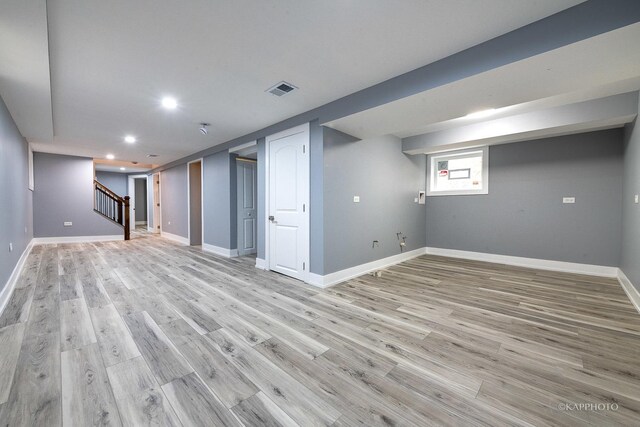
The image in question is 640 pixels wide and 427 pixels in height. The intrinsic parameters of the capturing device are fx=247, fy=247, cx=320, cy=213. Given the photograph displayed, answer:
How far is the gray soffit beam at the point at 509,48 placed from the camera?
158cm

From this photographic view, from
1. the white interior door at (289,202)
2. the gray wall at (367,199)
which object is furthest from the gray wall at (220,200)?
the gray wall at (367,199)

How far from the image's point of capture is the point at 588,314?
253 cm

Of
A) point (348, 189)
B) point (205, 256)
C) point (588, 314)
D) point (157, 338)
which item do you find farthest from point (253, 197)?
point (588, 314)

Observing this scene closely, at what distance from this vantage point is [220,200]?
5.61m

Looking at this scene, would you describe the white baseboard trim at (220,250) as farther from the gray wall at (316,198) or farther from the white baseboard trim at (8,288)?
the white baseboard trim at (8,288)

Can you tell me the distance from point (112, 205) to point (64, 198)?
4.61 feet

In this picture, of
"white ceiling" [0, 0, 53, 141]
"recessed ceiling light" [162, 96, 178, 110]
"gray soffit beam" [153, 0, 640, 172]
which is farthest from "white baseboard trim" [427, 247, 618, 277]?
"white ceiling" [0, 0, 53, 141]

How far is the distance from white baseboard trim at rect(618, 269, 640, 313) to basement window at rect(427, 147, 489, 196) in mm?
2180

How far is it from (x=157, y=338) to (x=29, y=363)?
74 cm

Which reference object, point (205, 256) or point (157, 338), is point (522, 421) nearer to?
point (157, 338)

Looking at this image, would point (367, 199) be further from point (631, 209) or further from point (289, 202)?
point (631, 209)

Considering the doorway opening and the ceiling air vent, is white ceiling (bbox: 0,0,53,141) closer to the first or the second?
the ceiling air vent

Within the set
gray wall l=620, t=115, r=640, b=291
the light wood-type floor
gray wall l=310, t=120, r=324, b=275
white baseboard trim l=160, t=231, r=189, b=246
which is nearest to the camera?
the light wood-type floor

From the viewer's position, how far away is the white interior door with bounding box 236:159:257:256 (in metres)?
5.51
